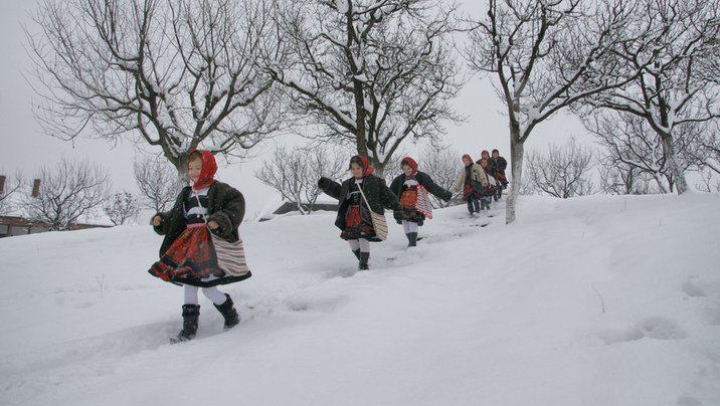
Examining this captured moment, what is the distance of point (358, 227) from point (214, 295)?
234 centimetres

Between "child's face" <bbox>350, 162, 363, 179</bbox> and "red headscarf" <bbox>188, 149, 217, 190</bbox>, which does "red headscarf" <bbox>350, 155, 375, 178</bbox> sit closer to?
"child's face" <bbox>350, 162, 363, 179</bbox>

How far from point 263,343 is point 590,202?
10.1 meters

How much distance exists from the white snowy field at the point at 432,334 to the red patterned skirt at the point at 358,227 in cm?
80

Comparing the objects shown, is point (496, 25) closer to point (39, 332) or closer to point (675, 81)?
point (675, 81)

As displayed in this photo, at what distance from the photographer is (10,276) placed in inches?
222

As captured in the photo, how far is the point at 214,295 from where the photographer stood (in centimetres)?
311

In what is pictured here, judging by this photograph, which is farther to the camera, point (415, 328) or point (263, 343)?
point (415, 328)

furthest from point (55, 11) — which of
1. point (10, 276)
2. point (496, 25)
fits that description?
point (496, 25)

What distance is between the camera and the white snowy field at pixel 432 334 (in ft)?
5.70

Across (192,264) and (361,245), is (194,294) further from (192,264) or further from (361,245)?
(361,245)

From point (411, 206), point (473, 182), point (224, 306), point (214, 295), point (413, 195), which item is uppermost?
point (473, 182)

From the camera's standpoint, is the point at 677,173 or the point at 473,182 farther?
the point at 473,182

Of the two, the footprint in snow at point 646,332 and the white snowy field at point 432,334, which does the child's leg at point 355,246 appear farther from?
the footprint in snow at point 646,332

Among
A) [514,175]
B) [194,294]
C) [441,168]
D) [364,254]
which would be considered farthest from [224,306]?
[441,168]
